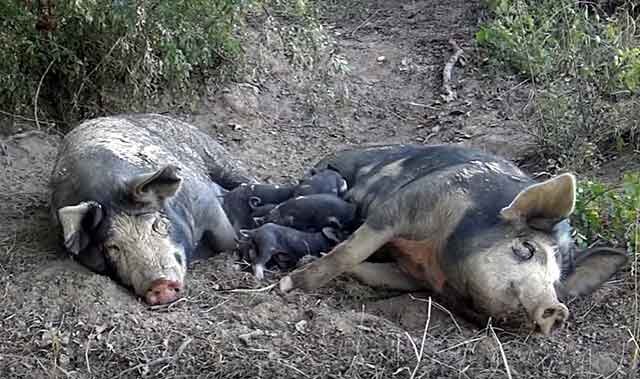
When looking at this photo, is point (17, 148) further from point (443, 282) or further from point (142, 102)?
point (443, 282)

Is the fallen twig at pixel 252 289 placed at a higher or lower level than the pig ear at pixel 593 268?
lower

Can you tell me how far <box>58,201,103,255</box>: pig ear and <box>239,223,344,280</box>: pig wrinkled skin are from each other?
794 mm

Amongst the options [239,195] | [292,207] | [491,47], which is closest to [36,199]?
[239,195]

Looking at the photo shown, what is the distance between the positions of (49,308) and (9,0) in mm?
2458

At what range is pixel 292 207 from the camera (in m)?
5.38

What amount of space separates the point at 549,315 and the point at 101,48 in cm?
356

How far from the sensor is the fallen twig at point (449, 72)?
7.70m

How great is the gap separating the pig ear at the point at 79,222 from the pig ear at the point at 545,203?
1.77 meters

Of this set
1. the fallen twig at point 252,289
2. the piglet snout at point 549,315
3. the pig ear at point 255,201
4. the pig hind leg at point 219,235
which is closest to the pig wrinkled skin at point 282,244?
the pig hind leg at point 219,235

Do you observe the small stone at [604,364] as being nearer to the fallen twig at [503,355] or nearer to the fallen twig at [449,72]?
the fallen twig at [503,355]

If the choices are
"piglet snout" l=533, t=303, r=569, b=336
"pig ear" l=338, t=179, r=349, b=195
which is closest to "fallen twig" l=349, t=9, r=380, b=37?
"pig ear" l=338, t=179, r=349, b=195

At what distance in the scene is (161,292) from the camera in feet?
14.8

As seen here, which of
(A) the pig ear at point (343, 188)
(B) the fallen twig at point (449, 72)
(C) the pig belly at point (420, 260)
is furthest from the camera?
(B) the fallen twig at point (449, 72)

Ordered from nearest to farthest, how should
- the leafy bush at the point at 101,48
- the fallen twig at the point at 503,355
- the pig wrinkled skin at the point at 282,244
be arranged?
the fallen twig at the point at 503,355 → the pig wrinkled skin at the point at 282,244 → the leafy bush at the point at 101,48
